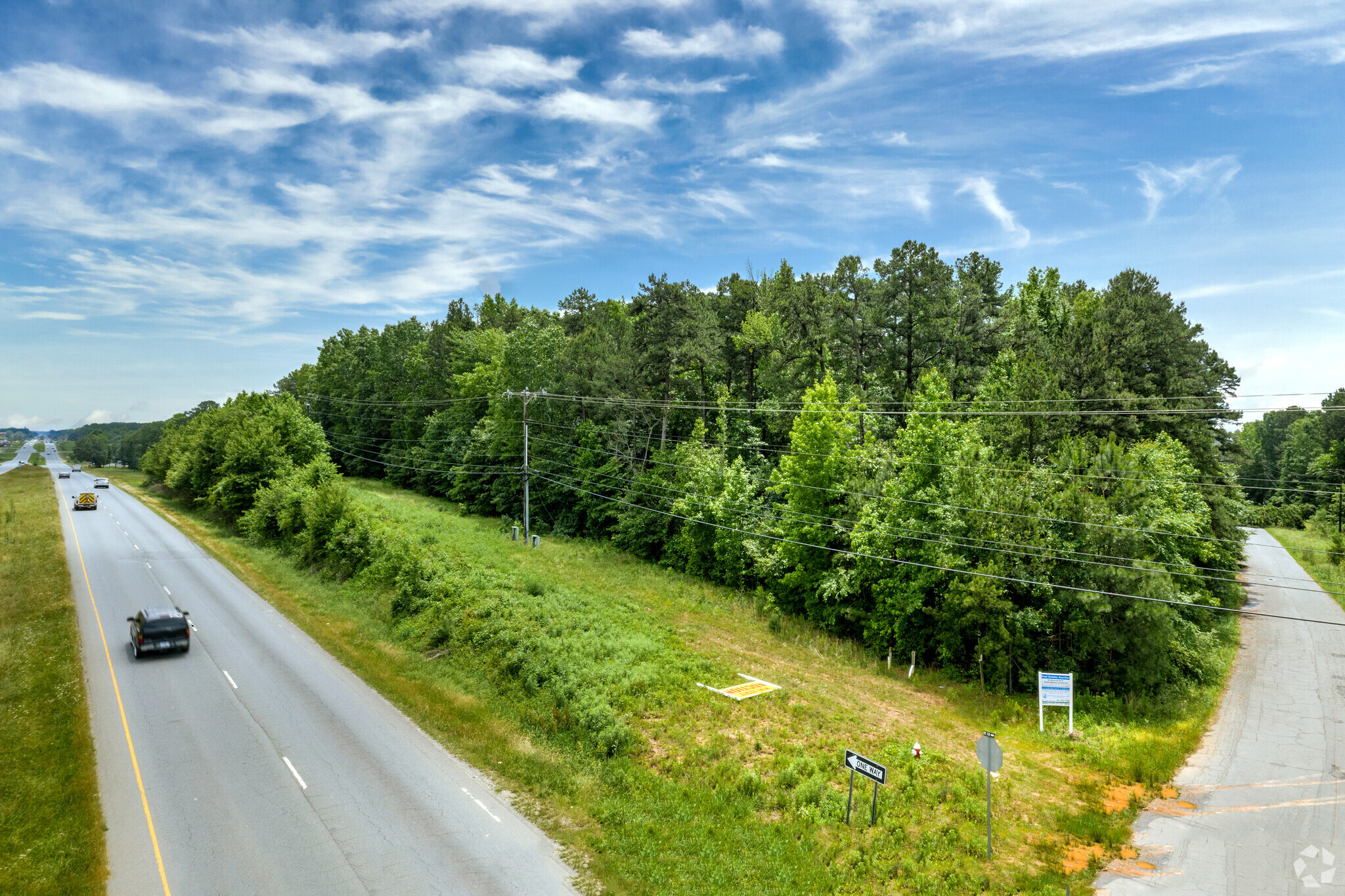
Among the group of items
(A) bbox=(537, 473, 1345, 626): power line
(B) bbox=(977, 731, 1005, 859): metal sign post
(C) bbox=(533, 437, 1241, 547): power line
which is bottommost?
(B) bbox=(977, 731, 1005, 859): metal sign post

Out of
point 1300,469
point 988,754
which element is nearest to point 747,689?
point 988,754

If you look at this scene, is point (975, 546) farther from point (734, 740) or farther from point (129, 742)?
point (129, 742)

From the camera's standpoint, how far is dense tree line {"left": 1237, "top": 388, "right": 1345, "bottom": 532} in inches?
2889

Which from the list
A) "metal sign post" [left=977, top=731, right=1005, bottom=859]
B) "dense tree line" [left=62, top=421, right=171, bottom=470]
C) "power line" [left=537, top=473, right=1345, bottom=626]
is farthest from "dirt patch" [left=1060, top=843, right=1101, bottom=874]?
"dense tree line" [left=62, top=421, right=171, bottom=470]

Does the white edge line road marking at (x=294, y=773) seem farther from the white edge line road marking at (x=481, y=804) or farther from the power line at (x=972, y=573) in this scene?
the power line at (x=972, y=573)

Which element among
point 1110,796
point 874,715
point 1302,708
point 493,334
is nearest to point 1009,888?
point 1110,796

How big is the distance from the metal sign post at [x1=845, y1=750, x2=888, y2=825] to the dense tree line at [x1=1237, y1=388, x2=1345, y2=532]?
6976cm

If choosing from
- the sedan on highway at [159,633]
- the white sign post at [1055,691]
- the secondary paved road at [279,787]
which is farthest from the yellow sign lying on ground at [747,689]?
the sedan on highway at [159,633]

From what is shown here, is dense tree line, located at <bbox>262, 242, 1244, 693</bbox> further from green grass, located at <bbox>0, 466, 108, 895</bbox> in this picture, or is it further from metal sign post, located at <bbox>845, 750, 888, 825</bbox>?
green grass, located at <bbox>0, 466, 108, 895</bbox>

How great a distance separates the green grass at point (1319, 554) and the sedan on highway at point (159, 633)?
50.3m

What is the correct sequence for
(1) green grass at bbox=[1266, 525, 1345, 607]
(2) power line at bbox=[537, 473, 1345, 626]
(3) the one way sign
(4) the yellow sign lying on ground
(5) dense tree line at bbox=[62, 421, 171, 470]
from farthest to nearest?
(5) dense tree line at bbox=[62, 421, 171, 470] → (1) green grass at bbox=[1266, 525, 1345, 607] → (4) the yellow sign lying on ground → (2) power line at bbox=[537, 473, 1345, 626] → (3) the one way sign

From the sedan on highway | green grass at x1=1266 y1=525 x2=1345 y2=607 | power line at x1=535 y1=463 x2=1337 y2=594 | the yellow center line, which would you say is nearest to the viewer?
the yellow center line

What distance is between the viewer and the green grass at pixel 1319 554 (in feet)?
140

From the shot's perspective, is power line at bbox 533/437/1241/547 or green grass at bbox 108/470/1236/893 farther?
power line at bbox 533/437/1241/547
